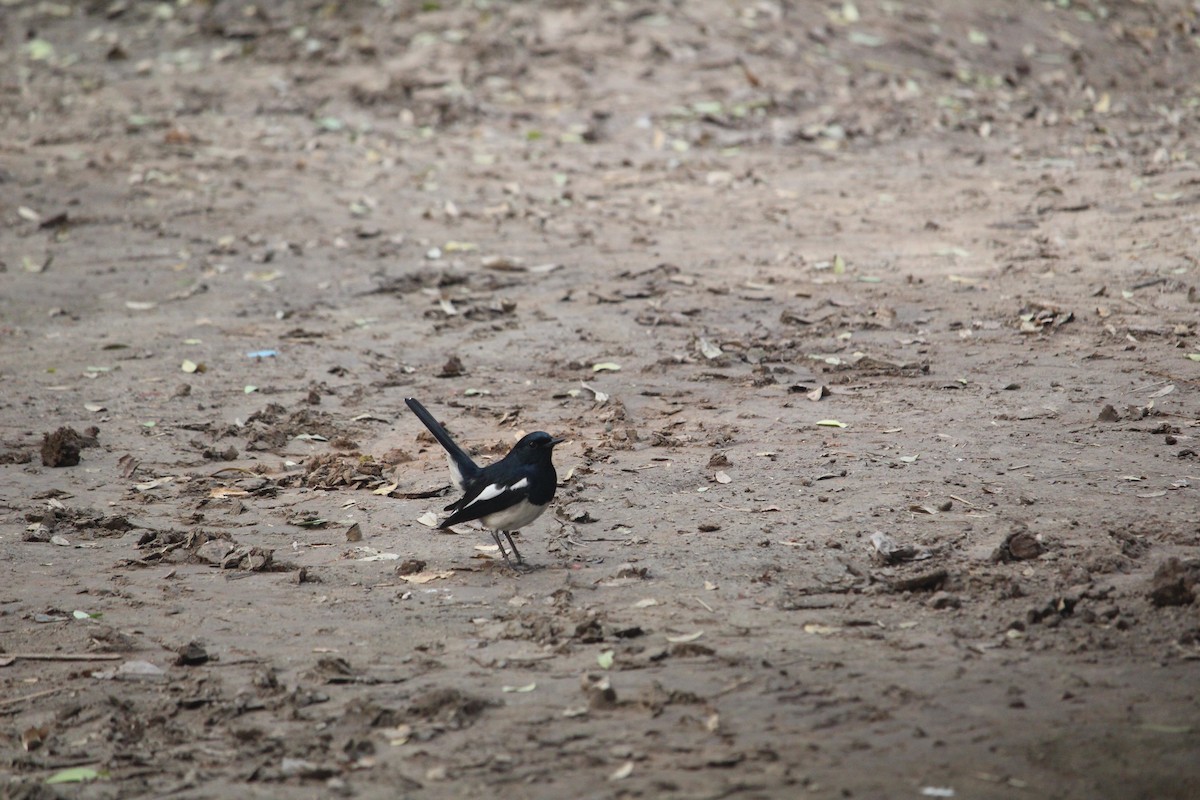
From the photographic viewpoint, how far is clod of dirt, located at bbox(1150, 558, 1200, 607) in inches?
170

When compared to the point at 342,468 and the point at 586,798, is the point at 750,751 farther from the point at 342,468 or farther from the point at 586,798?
the point at 342,468

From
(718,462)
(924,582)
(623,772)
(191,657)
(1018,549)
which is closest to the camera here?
(623,772)

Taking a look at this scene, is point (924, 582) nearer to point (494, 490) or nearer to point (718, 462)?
point (718, 462)

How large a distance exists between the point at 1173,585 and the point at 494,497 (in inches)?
107

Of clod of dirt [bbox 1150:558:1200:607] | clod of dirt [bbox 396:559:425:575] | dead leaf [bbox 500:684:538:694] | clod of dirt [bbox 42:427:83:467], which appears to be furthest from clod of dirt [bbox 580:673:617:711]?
clod of dirt [bbox 42:427:83:467]

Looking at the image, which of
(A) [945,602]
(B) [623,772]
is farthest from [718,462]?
(B) [623,772]

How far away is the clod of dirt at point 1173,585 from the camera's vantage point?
4.32m

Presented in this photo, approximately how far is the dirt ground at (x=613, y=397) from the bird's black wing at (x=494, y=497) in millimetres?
295

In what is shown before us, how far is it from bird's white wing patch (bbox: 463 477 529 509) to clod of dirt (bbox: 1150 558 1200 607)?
253 cm

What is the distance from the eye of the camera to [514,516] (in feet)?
17.3

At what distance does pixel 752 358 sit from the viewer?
25.1 feet

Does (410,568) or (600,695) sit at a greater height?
(600,695)

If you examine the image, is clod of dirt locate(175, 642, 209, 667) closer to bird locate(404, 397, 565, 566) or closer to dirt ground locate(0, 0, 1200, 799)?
dirt ground locate(0, 0, 1200, 799)

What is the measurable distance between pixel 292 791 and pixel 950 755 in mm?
2011
